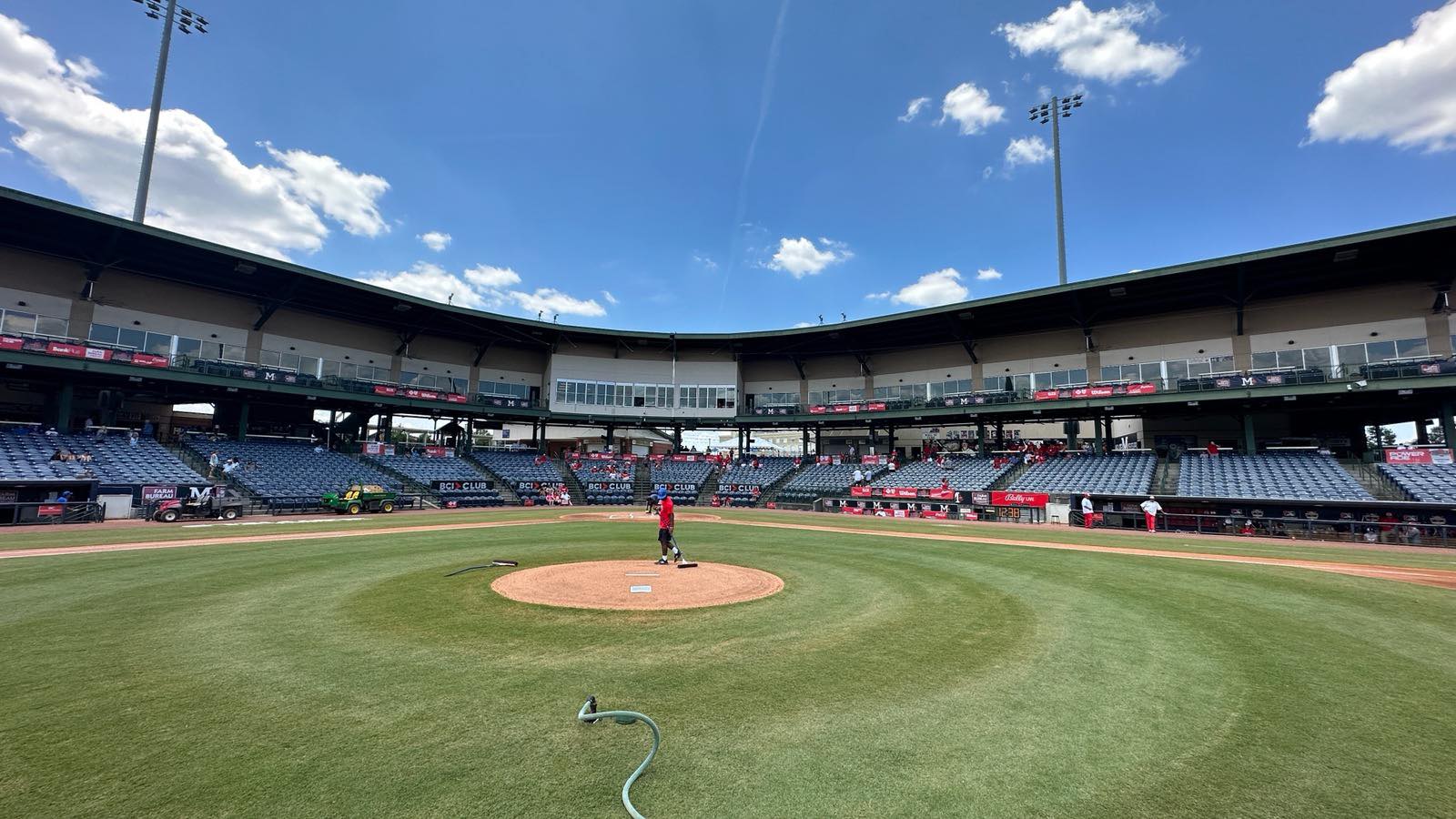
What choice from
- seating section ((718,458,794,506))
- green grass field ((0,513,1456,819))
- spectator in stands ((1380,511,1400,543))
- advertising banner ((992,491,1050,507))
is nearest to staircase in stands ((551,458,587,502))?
seating section ((718,458,794,506))

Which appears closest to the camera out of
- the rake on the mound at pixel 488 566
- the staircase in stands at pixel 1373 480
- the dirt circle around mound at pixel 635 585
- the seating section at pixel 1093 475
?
the dirt circle around mound at pixel 635 585

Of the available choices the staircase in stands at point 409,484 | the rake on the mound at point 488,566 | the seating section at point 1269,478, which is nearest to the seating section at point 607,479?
the staircase in stands at point 409,484

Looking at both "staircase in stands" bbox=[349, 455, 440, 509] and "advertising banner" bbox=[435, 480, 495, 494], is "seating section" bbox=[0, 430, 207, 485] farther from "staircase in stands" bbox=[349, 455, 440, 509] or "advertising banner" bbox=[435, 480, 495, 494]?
"advertising banner" bbox=[435, 480, 495, 494]

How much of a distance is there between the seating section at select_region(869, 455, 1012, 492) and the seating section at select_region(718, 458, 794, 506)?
9.28 meters

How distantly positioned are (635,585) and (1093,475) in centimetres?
3181

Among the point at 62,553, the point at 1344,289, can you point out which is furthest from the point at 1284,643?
the point at 1344,289

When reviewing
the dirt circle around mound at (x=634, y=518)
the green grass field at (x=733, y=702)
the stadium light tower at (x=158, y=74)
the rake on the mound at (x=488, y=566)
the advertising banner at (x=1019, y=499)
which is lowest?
the dirt circle around mound at (x=634, y=518)

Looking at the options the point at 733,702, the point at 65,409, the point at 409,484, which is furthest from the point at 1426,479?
the point at 65,409

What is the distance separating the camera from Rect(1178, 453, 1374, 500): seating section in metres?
24.6

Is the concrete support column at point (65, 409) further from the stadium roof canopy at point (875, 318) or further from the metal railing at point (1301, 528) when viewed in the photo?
the metal railing at point (1301, 528)

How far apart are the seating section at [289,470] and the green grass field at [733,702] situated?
23.0m

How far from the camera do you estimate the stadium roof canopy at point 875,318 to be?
1095 inches

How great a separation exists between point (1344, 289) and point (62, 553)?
55776 mm

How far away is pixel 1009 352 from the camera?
4184cm
